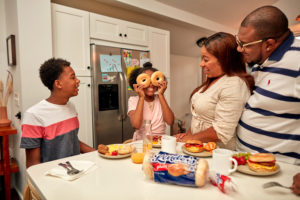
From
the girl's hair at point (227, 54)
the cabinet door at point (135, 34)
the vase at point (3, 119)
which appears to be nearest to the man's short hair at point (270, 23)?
the girl's hair at point (227, 54)

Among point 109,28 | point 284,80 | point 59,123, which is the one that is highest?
point 109,28

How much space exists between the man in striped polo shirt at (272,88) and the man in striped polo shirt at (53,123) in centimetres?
119

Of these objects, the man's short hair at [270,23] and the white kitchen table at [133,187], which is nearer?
the white kitchen table at [133,187]

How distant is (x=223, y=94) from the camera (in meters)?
1.23

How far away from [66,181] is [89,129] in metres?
1.84

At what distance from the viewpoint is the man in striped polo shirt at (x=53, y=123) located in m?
1.32

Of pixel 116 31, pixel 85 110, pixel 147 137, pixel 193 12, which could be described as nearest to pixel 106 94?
pixel 85 110

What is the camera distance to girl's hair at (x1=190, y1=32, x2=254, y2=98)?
1292 millimetres

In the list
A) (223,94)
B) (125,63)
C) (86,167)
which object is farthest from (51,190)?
(125,63)

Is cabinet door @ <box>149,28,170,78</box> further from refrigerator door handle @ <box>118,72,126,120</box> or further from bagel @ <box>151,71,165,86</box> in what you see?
bagel @ <box>151,71,165,86</box>

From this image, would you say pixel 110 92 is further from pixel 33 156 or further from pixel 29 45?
pixel 33 156

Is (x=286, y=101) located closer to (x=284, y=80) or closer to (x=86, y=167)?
→ (x=284, y=80)

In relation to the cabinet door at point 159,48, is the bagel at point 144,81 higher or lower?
lower

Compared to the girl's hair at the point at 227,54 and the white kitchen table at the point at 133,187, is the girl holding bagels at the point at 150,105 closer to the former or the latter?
the girl's hair at the point at 227,54
